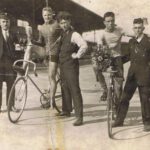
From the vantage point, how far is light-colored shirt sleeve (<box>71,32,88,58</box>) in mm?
5227

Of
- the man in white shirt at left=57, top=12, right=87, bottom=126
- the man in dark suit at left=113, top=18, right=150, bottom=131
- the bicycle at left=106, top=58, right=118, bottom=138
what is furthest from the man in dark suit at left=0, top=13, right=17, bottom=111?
the man in dark suit at left=113, top=18, right=150, bottom=131

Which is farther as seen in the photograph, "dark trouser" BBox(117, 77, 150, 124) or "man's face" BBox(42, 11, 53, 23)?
"man's face" BBox(42, 11, 53, 23)

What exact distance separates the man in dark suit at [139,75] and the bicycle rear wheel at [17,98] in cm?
91

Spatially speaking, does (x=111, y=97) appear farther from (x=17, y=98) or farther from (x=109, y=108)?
(x=17, y=98)

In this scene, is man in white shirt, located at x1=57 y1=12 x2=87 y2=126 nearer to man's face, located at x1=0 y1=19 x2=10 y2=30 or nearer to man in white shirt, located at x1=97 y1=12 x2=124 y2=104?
man in white shirt, located at x1=97 y1=12 x2=124 y2=104

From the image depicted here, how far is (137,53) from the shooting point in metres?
5.28

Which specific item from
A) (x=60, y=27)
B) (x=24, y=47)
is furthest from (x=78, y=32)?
(x=24, y=47)

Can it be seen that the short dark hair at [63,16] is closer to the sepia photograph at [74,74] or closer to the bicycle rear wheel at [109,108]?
the sepia photograph at [74,74]

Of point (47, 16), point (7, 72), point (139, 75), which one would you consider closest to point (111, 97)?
→ point (139, 75)

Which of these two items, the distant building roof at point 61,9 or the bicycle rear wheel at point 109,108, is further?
the distant building roof at point 61,9

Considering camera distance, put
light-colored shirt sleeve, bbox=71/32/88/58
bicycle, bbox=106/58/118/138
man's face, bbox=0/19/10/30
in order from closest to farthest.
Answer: light-colored shirt sleeve, bbox=71/32/88/58 < bicycle, bbox=106/58/118/138 < man's face, bbox=0/19/10/30

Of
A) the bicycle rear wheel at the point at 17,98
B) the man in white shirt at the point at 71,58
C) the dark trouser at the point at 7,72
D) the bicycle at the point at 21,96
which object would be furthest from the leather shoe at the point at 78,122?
the dark trouser at the point at 7,72

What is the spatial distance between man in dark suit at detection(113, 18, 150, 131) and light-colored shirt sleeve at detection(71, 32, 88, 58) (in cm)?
42

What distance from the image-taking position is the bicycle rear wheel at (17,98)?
18.3ft
